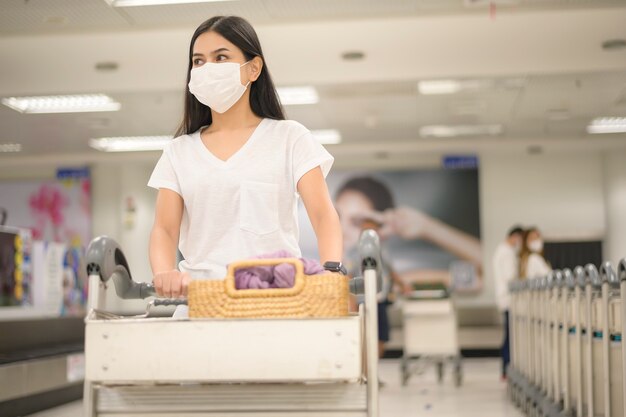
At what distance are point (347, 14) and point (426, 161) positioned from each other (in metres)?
7.17

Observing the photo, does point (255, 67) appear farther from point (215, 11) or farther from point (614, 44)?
point (614, 44)

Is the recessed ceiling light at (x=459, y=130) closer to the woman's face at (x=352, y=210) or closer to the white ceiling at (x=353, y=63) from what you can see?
the white ceiling at (x=353, y=63)

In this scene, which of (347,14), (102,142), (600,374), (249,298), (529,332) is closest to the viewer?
(249,298)

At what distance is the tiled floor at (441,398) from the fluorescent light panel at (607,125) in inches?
174

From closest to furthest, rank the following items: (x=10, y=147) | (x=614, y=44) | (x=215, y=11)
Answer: (x=215, y=11), (x=614, y=44), (x=10, y=147)

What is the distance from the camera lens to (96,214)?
49.9 ft

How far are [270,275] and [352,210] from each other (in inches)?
519

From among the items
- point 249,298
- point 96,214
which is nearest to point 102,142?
point 96,214

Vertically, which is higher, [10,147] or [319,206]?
[10,147]

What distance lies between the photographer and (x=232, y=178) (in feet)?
6.01

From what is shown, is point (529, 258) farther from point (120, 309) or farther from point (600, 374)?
point (120, 309)

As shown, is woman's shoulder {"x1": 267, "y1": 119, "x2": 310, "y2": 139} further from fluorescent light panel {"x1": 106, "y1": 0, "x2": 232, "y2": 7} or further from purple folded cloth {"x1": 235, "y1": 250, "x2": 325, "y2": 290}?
fluorescent light panel {"x1": 106, "y1": 0, "x2": 232, "y2": 7}

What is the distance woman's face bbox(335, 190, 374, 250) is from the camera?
48.0 ft

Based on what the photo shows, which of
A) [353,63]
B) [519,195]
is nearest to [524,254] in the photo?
[353,63]
